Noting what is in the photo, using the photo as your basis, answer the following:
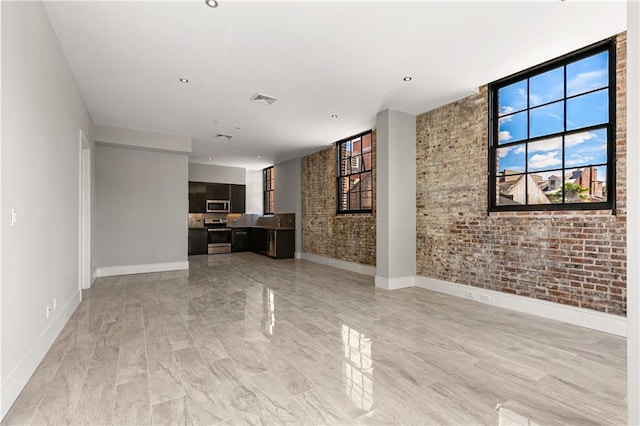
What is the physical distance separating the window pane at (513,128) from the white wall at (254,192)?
849 cm

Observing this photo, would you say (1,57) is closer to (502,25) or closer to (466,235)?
(502,25)

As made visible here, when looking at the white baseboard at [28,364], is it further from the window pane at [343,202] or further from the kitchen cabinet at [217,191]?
the kitchen cabinet at [217,191]

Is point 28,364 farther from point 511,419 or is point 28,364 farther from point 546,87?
point 546,87

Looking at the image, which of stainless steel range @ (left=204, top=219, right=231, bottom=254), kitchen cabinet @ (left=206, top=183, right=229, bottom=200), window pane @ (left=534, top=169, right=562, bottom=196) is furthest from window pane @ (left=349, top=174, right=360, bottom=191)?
kitchen cabinet @ (left=206, top=183, right=229, bottom=200)

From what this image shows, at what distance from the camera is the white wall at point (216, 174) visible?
9.92 metres

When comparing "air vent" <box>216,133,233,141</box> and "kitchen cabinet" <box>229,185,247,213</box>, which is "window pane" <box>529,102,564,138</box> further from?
"kitchen cabinet" <box>229,185,247,213</box>

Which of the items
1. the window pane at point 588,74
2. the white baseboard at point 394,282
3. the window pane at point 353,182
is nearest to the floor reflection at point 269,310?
the white baseboard at point 394,282

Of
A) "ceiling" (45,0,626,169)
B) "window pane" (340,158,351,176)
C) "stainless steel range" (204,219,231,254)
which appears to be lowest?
"stainless steel range" (204,219,231,254)

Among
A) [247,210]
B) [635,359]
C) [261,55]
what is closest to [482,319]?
[635,359]

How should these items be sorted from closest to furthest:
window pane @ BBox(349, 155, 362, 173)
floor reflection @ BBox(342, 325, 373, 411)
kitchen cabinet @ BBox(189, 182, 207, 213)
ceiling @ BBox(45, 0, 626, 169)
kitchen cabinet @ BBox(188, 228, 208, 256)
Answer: floor reflection @ BBox(342, 325, 373, 411) → ceiling @ BBox(45, 0, 626, 169) → window pane @ BBox(349, 155, 362, 173) → kitchen cabinet @ BBox(188, 228, 208, 256) → kitchen cabinet @ BBox(189, 182, 207, 213)

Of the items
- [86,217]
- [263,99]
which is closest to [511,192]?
[263,99]

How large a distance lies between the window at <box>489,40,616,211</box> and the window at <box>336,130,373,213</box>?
2618 millimetres

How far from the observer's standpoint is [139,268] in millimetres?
6438

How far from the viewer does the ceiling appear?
2.64m
